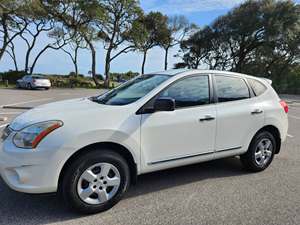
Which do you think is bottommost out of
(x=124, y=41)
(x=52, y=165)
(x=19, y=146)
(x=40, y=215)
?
(x=40, y=215)

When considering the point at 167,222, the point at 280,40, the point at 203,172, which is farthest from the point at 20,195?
the point at 280,40

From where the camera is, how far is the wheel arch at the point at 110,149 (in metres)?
3.10

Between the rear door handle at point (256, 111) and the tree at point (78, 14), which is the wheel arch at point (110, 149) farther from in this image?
the tree at point (78, 14)

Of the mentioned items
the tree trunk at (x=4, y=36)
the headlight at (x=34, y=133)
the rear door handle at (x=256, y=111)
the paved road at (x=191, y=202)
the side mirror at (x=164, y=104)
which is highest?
the tree trunk at (x=4, y=36)

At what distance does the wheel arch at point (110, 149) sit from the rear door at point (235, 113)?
1.33 meters

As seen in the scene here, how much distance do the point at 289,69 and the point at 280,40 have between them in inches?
246

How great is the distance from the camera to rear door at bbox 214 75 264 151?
4.14m

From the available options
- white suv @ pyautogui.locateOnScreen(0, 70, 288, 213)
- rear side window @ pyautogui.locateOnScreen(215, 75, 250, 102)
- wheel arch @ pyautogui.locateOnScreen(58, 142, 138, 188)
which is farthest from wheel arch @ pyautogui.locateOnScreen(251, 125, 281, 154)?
wheel arch @ pyautogui.locateOnScreen(58, 142, 138, 188)

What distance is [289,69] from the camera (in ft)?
124

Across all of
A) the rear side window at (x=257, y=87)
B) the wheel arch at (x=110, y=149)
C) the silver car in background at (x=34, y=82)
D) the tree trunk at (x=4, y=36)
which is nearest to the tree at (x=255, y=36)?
the silver car in background at (x=34, y=82)

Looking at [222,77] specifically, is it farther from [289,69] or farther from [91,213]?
[289,69]

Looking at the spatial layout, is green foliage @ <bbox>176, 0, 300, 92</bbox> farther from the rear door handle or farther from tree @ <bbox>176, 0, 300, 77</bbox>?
the rear door handle

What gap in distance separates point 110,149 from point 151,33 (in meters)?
39.1

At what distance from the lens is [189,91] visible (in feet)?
13.1
